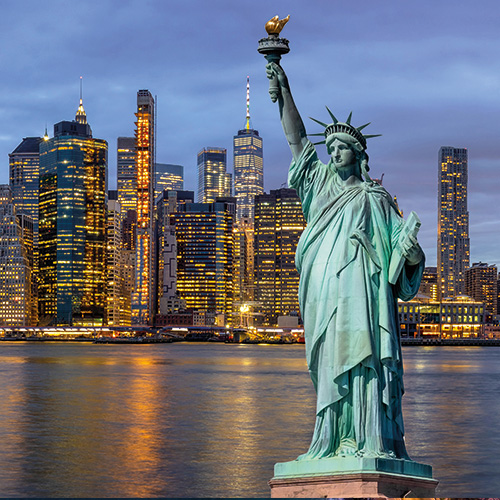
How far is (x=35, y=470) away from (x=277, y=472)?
45.6 feet

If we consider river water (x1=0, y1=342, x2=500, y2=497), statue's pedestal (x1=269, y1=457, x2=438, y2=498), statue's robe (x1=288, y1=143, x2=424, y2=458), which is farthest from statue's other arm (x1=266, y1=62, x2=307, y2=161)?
river water (x1=0, y1=342, x2=500, y2=497)

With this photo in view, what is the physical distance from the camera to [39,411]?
3738 cm

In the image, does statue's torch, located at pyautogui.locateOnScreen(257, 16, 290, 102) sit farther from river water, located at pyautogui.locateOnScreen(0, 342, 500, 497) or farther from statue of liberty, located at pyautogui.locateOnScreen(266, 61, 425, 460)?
river water, located at pyautogui.locateOnScreen(0, 342, 500, 497)

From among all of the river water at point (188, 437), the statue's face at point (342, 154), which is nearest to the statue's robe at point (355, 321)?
the statue's face at point (342, 154)

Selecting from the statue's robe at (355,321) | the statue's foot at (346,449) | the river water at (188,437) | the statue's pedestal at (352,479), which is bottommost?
the river water at (188,437)

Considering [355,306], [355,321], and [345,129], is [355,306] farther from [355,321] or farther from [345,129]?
[345,129]

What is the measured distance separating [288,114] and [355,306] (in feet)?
6.56

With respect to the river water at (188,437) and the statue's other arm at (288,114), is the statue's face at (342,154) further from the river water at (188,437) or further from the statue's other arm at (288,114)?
the river water at (188,437)

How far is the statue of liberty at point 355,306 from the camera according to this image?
8336mm

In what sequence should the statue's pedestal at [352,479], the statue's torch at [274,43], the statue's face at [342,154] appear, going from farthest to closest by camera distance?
1. the statue's torch at [274,43]
2. the statue's face at [342,154]
3. the statue's pedestal at [352,479]

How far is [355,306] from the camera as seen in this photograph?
8391 millimetres

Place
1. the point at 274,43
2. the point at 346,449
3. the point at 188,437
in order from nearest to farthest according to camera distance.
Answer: the point at 346,449, the point at 274,43, the point at 188,437

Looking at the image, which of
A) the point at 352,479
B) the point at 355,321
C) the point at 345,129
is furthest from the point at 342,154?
the point at 352,479

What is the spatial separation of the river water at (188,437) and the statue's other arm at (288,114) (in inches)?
380
